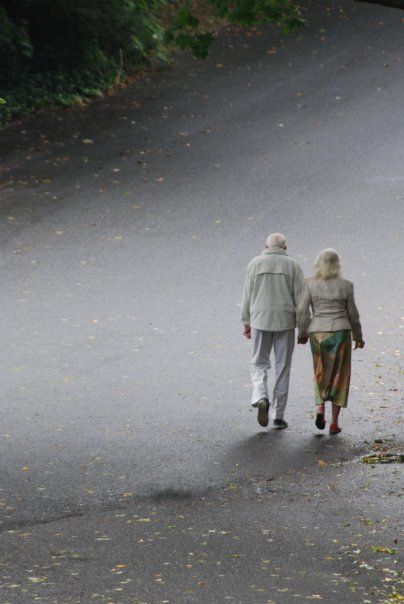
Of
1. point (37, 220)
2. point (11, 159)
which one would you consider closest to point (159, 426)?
point (37, 220)

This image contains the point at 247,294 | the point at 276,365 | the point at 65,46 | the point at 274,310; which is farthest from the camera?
the point at 65,46

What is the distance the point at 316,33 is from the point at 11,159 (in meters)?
10.7

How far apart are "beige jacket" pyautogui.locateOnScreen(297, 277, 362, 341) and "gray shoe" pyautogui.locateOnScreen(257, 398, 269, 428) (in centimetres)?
82

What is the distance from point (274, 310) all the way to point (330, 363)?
0.77m

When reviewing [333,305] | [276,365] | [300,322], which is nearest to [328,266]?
[333,305]

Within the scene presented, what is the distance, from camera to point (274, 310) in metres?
10.3

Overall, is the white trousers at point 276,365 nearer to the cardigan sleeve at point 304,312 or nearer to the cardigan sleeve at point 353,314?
the cardigan sleeve at point 304,312

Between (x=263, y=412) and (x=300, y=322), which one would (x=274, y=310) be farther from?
(x=263, y=412)

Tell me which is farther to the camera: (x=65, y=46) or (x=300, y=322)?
(x=65, y=46)

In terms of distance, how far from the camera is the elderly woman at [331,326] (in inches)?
391

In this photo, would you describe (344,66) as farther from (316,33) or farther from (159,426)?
(159,426)

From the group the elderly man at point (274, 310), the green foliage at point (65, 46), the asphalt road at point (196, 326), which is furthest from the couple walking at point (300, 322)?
the green foliage at point (65, 46)

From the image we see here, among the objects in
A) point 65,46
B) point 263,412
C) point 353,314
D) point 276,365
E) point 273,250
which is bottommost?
point 263,412

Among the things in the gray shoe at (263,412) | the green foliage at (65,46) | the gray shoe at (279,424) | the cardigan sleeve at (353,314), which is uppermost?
the green foliage at (65,46)
